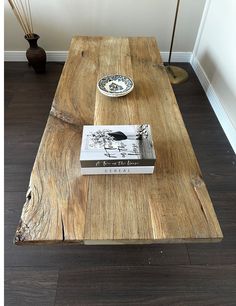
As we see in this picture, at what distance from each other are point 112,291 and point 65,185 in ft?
1.74

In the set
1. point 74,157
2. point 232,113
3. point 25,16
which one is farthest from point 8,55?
point 232,113

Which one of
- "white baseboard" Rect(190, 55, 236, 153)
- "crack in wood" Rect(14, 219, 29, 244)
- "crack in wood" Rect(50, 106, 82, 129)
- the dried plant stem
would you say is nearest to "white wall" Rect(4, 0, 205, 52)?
the dried plant stem

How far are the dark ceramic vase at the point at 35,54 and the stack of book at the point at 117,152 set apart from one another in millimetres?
1509

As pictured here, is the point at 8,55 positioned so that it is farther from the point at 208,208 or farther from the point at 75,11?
the point at 208,208

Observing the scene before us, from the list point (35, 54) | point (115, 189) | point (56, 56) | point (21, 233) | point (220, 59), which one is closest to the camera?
point (21, 233)

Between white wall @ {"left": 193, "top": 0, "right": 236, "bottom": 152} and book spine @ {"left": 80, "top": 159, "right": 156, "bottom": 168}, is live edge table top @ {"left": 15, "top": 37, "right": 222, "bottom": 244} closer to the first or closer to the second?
book spine @ {"left": 80, "top": 159, "right": 156, "bottom": 168}

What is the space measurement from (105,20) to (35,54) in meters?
0.70

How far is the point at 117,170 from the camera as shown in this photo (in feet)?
2.64

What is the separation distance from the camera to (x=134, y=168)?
2.62 ft

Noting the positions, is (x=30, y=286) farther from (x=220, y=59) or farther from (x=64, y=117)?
(x=220, y=59)

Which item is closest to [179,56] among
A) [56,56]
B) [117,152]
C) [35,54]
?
[56,56]

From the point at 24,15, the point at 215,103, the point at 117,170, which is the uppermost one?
the point at 24,15

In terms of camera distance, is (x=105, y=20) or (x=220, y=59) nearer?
(x=220, y=59)

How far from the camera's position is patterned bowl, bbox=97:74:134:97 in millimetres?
1117
